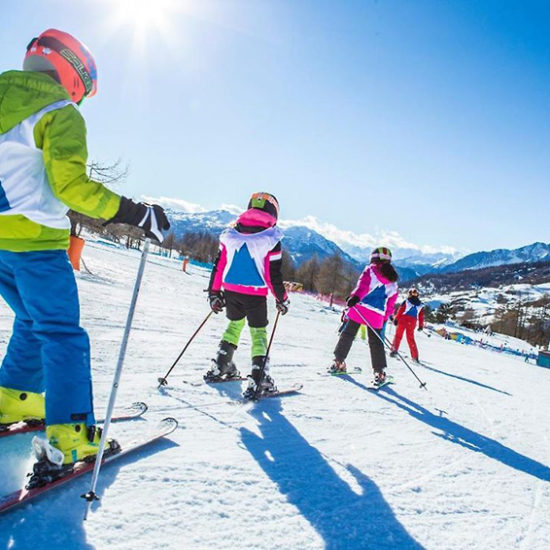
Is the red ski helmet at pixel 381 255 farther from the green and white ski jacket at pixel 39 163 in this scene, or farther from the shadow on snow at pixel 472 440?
the green and white ski jacket at pixel 39 163

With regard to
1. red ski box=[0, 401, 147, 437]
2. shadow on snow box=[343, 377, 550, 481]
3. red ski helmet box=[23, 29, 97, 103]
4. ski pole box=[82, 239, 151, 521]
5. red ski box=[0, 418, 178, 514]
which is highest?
red ski helmet box=[23, 29, 97, 103]

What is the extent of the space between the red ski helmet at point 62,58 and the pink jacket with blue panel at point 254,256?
7.15 feet

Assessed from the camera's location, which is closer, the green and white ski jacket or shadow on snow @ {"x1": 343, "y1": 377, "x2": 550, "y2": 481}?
the green and white ski jacket

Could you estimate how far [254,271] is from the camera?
407cm

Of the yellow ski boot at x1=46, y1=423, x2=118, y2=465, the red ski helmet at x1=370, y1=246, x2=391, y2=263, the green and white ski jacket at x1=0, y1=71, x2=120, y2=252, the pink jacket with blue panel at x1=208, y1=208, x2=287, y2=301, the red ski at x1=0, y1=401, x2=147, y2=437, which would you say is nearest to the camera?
the green and white ski jacket at x1=0, y1=71, x2=120, y2=252

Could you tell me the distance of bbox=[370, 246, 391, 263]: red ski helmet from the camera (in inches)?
226

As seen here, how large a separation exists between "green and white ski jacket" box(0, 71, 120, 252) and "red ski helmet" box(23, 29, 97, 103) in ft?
0.45

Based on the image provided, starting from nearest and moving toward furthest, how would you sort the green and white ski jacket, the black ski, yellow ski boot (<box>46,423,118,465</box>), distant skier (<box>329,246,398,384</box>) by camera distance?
the green and white ski jacket < yellow ski boot (<box>46,423,118,465</box>) < the black ski < distant skier (<box>329,246,398,384</box>)

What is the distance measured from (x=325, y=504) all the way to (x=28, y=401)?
6.22ft

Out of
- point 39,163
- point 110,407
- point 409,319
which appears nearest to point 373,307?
point 409,319

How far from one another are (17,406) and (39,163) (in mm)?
1486

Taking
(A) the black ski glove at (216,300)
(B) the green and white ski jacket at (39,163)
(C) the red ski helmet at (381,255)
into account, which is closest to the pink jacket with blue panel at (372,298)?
(C) the red ski helmet at (381,255)

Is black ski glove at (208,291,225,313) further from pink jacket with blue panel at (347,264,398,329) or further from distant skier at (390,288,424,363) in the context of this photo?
distant skier at (390,288,424,363)

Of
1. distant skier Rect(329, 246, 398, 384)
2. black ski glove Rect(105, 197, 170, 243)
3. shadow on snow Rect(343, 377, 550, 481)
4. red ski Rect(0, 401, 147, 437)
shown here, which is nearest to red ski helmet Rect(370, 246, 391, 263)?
distant skier Rect(329, 246, 398, 384)
